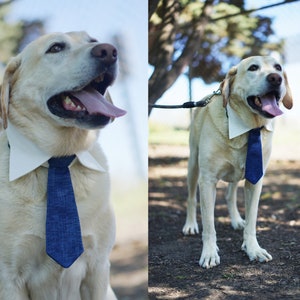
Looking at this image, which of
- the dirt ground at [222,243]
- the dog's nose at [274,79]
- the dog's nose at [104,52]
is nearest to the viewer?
the dog's nose at [104,52]

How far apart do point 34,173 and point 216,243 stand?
4.17 ft

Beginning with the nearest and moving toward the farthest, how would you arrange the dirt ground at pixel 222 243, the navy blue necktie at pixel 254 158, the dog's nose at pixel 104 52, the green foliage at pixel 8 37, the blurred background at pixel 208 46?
the dog's nose at pixel 104 52, the green foliage at pixel 8 37, the dirt ground at pixel 222 243, the navy blue necktie at pixel 254 158, the blurred background at pixel 208 46

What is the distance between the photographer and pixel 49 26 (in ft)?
6.99

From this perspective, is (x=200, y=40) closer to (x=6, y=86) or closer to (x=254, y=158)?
(x=254, y=158)

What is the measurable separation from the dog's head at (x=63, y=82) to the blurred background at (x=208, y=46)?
1.21m

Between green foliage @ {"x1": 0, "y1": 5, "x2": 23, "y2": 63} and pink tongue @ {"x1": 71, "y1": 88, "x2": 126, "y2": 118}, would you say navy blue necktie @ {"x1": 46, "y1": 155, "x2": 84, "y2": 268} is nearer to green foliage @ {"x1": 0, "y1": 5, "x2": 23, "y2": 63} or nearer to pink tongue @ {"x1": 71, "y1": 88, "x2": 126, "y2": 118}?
pink tongue @ {"x1": 71, "y1": 88, "x2": 126, "y2": 118}

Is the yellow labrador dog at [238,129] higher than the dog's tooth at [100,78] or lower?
lower

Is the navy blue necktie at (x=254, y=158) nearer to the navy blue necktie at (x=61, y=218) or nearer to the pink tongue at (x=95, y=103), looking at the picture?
the pink tongue at (x=95, y=103)

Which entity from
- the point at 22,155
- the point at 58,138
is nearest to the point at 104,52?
the point at 58,138

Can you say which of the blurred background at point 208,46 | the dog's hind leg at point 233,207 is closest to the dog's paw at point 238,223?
the dog's hind leg at point 233,207

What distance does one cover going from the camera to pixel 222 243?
2662 mm

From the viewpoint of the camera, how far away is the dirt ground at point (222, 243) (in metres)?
2.24

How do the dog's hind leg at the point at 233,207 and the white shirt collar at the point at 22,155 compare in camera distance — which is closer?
the white shirt collar at the point at 22,155

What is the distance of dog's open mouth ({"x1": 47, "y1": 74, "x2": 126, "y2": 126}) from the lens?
5.54 ft
